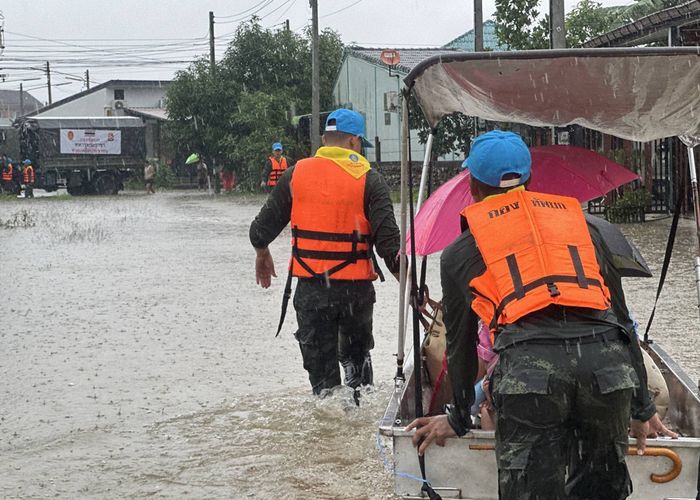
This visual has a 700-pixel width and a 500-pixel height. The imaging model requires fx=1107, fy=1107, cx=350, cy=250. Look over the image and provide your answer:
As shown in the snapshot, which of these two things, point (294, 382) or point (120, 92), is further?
point (120, 92)

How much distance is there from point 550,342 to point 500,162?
638mm

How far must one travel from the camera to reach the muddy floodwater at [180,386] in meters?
5.63

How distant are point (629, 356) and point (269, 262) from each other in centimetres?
341

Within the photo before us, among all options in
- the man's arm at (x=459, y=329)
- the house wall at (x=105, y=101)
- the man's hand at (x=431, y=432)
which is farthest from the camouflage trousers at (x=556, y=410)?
the house wall at (x=105, y=101)

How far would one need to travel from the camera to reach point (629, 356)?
3.34 meters

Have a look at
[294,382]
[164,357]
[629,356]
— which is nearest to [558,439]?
[629,356]

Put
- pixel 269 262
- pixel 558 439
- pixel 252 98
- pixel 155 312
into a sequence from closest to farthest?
Answer: pixel 558 439 → pixel 269 262 → pixel 155 312 → pixel 252 98

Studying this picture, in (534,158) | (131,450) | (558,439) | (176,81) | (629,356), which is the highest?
(176,81)

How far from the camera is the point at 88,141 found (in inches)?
1793

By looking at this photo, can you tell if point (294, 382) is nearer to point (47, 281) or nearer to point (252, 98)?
point (47, 281)

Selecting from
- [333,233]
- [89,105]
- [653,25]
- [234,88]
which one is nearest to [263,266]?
[333,233]

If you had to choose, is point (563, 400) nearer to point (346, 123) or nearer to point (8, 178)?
point (346, 123)

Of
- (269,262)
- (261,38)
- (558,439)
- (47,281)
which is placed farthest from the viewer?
(261,38)

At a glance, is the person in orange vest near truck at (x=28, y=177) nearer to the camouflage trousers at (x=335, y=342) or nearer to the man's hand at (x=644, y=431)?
the camouflage trousers at (x=335, y=342)
